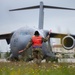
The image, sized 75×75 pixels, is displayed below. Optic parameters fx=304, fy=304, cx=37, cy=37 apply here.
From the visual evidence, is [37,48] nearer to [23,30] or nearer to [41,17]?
[23,30]

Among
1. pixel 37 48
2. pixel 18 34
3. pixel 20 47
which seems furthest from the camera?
pixel 18 34

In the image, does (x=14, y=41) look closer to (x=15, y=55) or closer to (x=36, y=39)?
(x=15, y=55)

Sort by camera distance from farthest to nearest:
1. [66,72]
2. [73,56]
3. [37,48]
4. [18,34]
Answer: [18,34] < [37,48] < [73,56] < [66,72]

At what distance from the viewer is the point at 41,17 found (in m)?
23.6

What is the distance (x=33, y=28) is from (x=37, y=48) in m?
8.08

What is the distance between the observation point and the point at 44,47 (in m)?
17.4

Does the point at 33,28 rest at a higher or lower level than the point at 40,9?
lower

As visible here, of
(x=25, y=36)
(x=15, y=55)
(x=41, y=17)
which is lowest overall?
(x=15, y=55)

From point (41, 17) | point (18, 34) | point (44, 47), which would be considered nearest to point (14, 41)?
point (18, 34)

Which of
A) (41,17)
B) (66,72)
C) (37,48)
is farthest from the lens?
(41,17)

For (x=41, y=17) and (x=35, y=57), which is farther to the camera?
(x=41, y=17)

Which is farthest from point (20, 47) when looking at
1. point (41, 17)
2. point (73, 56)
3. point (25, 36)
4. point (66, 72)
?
point (66, 72)

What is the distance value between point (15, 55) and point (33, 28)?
6.05ft

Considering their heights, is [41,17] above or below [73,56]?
above
